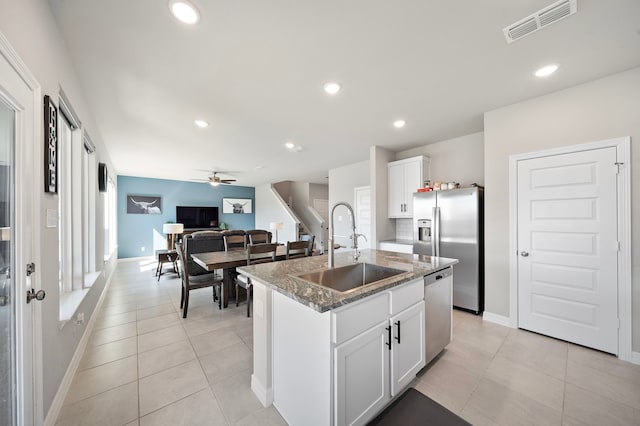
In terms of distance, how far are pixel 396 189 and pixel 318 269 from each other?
3063mm

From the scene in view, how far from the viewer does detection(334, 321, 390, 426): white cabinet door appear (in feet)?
3.89

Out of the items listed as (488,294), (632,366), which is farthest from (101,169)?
(632,366)

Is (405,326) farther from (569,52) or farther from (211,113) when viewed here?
(211,113)

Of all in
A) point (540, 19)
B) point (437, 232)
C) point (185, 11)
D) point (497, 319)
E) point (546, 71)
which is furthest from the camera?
point (437, 232)

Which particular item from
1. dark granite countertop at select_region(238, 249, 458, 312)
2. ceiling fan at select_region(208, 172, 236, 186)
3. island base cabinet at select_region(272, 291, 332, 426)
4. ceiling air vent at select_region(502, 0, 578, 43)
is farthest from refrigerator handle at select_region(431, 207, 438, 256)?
ceiling fan at select_region(208, 172, 236, 186)

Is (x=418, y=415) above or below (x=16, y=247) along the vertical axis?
below

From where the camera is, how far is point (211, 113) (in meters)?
2.99

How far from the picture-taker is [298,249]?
3561mm

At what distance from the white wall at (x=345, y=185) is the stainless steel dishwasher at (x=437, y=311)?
3775 millimetres

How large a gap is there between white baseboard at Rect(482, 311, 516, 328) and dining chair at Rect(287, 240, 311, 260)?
2435 mm

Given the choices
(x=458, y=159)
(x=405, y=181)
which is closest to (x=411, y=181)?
(x=405, y=181)

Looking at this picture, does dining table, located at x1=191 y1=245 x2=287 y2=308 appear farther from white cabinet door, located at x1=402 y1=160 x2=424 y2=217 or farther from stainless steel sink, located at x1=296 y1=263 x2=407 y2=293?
white cabinet door, located at x1=402 y1=160 x2=424 y2=217

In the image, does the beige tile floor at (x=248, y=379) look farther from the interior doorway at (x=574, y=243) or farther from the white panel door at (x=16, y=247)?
the white panel door at (x=16, y=247)

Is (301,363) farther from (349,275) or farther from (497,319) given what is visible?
(497,319)
